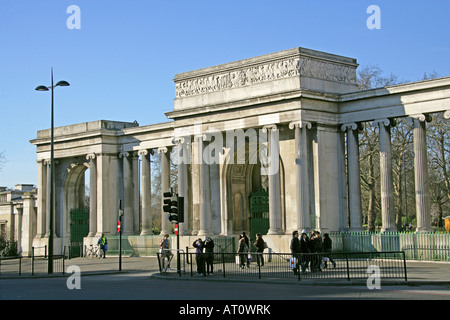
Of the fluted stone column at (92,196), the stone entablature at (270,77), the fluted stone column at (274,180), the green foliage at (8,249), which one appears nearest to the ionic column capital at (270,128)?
the fluted stone column at (274,180)

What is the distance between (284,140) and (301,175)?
2.67m

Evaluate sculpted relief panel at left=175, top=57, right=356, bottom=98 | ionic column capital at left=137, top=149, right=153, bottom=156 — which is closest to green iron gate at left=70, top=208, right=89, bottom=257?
ionic column capital at left=137, top=149, right=153, bottom=156

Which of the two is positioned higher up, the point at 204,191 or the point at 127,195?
the point at 127,195

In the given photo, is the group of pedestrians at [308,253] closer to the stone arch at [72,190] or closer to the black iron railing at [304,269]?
the black iron railing at [304,269]

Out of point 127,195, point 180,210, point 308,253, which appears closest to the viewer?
point 308,253

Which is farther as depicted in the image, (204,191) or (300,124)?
(204,191)

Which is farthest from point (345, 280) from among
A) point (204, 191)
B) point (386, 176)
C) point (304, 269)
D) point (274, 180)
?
point (204, 191)

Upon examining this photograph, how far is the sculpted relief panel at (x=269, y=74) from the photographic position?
127 feet

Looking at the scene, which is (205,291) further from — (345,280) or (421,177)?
(421,177)

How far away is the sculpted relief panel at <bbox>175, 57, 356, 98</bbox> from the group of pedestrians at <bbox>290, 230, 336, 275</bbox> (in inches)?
391

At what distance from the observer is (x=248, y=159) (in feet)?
146

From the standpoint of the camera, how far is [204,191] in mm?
42531

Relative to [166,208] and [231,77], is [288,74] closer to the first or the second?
[231,77]
